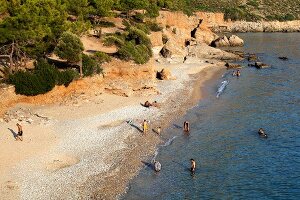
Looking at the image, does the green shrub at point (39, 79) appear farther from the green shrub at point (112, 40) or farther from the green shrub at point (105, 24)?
the green shrub at point (105, 24)

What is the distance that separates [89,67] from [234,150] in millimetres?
21400

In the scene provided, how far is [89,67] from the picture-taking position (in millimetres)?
50281

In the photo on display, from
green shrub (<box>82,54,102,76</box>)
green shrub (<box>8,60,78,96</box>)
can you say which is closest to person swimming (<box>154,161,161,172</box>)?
green shrub (<box>8,60,78,96</box>)

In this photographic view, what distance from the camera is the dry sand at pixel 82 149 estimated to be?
2927 cm

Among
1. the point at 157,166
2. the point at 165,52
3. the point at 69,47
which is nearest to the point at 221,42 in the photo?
the point at 165,52

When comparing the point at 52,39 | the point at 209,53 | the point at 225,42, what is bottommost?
the point at 225,42

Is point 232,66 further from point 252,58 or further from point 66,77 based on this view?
point 66,77

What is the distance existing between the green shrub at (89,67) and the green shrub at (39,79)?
2.14m

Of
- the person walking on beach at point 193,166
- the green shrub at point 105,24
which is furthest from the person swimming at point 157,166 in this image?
the green shrub at point 105,24

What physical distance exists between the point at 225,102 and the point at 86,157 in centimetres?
2480

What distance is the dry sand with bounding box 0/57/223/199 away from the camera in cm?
2927

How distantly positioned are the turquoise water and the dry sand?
1.83 m

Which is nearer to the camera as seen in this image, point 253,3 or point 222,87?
point 222,87

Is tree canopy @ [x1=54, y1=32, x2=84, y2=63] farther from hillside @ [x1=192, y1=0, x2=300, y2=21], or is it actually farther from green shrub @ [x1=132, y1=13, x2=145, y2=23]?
hillside @ [x1=192, y1=0, x2=300, y2=21]
